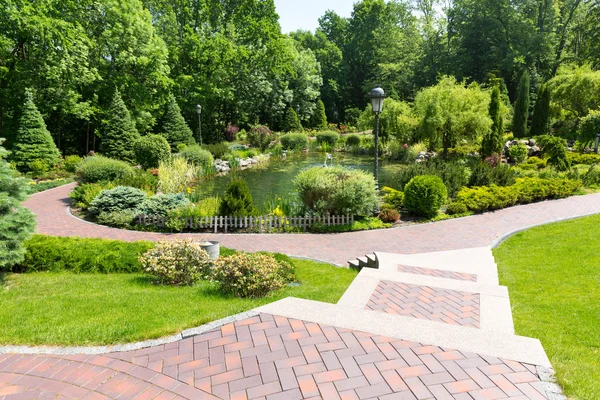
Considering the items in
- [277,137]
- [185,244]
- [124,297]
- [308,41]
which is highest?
[308,41]

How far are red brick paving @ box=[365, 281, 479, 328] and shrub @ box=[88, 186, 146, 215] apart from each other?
883cm

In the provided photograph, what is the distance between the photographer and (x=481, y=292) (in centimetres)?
525

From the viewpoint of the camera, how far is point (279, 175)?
2019 centimetres

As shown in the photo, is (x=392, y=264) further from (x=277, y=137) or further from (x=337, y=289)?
(x=277, y=137)

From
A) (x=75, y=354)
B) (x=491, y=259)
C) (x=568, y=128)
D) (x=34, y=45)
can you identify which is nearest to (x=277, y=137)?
(x=34, y=45)

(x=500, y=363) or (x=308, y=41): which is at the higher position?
(x=308, y=41)

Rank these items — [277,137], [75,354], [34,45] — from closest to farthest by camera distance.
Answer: [75,354] → [34,45] → [277,137]

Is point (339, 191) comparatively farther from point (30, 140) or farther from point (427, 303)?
point (30, 140)

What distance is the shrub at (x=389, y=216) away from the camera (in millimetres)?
10992

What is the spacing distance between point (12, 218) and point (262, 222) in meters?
5.90

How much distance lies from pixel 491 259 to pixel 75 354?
7160mm

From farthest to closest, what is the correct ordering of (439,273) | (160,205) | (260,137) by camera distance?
(260,137) < (160,205) < (439,273)

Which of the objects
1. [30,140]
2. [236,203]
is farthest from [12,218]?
[30,140]

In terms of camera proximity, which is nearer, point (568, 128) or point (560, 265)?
point (560, 265)
